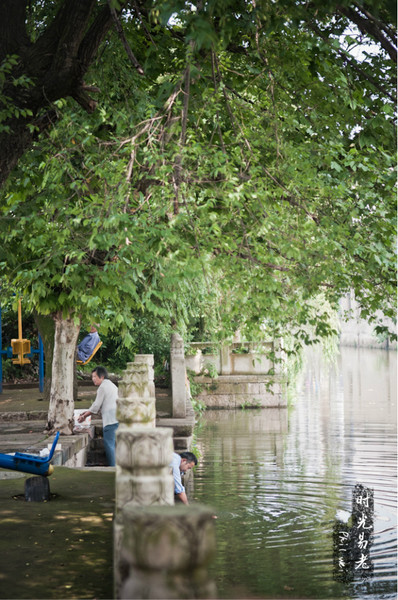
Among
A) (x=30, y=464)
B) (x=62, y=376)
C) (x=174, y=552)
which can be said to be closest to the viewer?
(x=174, y=552)

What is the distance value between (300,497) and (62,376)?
4.39 metres

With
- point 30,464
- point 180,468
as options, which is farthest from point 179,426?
point 30,464

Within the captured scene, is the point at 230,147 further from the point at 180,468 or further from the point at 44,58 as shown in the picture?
the point at 180,468

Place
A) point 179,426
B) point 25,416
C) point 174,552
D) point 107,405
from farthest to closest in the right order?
1. point 25,416
2. point 179,426
3. point 107,405
4. point 174,552

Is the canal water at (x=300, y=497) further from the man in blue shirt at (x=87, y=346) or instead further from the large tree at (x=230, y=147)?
the man in blue shirt at (x=87, y=346)

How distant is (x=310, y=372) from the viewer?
5112cm

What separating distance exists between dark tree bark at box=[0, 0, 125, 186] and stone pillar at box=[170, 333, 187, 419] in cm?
1013

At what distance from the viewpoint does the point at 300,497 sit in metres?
13.4

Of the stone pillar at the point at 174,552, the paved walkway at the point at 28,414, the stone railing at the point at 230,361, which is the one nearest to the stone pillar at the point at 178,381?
the paved walkway at the point at 28,414

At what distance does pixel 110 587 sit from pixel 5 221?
20.6 feet

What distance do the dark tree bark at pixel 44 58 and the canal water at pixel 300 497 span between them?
4.75 metres

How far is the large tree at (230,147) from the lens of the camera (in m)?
8.78

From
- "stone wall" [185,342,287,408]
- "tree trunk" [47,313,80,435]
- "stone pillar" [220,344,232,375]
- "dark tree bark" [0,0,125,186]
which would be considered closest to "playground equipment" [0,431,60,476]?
"dark tree bark" [0,0,125,186]

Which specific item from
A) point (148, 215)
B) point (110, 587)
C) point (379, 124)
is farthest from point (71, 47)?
point (110, 587)
